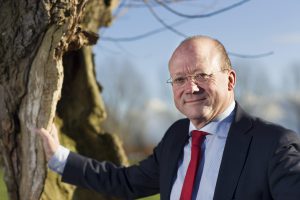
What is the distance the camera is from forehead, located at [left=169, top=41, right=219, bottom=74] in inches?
110

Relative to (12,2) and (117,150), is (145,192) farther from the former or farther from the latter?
(12,2)

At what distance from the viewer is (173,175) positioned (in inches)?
120

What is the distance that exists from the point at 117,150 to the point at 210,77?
1943mm

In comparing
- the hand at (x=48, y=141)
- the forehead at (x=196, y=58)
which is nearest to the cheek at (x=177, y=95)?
the forehead at (x=196, y=58)

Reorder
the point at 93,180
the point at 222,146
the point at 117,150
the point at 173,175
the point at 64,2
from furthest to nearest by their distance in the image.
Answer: the point at 117,150
the point at 93,180
the point at 64,2
the point at 173,175
the point at 222,146

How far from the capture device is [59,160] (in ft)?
11.4

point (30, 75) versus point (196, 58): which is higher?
point (196, 58)

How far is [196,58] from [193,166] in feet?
1.94

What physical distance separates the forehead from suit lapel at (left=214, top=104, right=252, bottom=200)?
35 cm

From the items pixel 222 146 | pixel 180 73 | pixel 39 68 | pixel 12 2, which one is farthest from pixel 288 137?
pixel 12 2

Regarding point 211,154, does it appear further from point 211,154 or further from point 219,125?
point 219,125

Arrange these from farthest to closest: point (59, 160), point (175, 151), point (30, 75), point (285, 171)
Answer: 1. point (59, 160)
2. point (30, 75)
3. point (175, 151)
4. point (285, 171)

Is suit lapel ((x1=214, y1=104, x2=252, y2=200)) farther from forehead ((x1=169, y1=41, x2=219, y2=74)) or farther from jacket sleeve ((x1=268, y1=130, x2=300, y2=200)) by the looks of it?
forehead ((x1=169, y1=41, x2=219, y2=74))

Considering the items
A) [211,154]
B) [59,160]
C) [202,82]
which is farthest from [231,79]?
[59,160]
